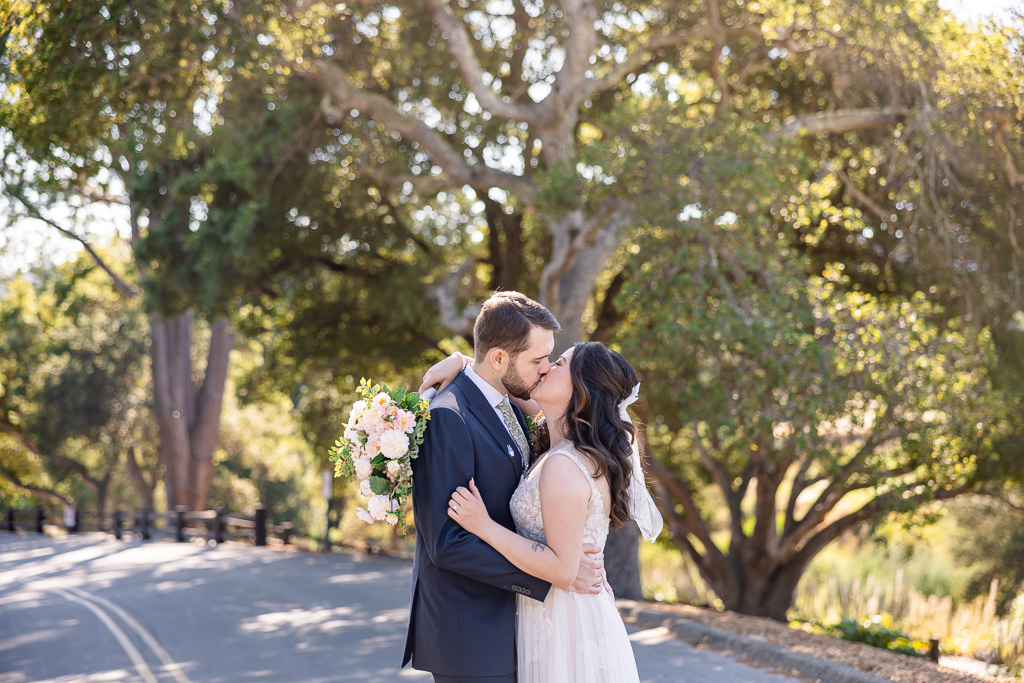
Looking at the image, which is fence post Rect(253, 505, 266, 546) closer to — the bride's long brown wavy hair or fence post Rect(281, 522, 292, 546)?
fence post Rect(281, 522, 292, 546)

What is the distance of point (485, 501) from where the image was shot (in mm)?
3586

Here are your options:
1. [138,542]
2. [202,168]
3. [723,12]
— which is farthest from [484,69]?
[138,542]

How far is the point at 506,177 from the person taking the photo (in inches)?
503

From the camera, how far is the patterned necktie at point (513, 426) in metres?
3.81

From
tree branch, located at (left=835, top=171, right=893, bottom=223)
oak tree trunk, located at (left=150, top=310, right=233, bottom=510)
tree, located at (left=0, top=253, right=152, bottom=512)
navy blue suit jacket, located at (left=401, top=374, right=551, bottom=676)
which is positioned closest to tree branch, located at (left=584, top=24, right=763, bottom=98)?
tree branch, located at (left=835, top=171, right=893, bottom=223)

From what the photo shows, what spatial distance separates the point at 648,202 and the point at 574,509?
311 inches

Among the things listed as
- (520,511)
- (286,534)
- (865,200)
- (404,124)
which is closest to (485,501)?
(520,511)

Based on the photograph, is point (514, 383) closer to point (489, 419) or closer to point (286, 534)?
point (489, 419)

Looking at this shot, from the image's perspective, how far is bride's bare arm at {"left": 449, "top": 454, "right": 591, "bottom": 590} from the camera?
338 centimetres

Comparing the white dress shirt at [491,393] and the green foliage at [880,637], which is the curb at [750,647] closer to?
the green foliage at [880,637]

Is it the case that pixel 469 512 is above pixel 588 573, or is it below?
above

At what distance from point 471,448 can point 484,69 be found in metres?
14.0

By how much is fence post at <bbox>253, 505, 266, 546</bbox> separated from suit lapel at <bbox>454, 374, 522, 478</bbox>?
20.4 metres

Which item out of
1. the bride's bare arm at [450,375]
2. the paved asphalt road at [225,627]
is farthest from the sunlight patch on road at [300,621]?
the bride's bare arm at [450,375]
